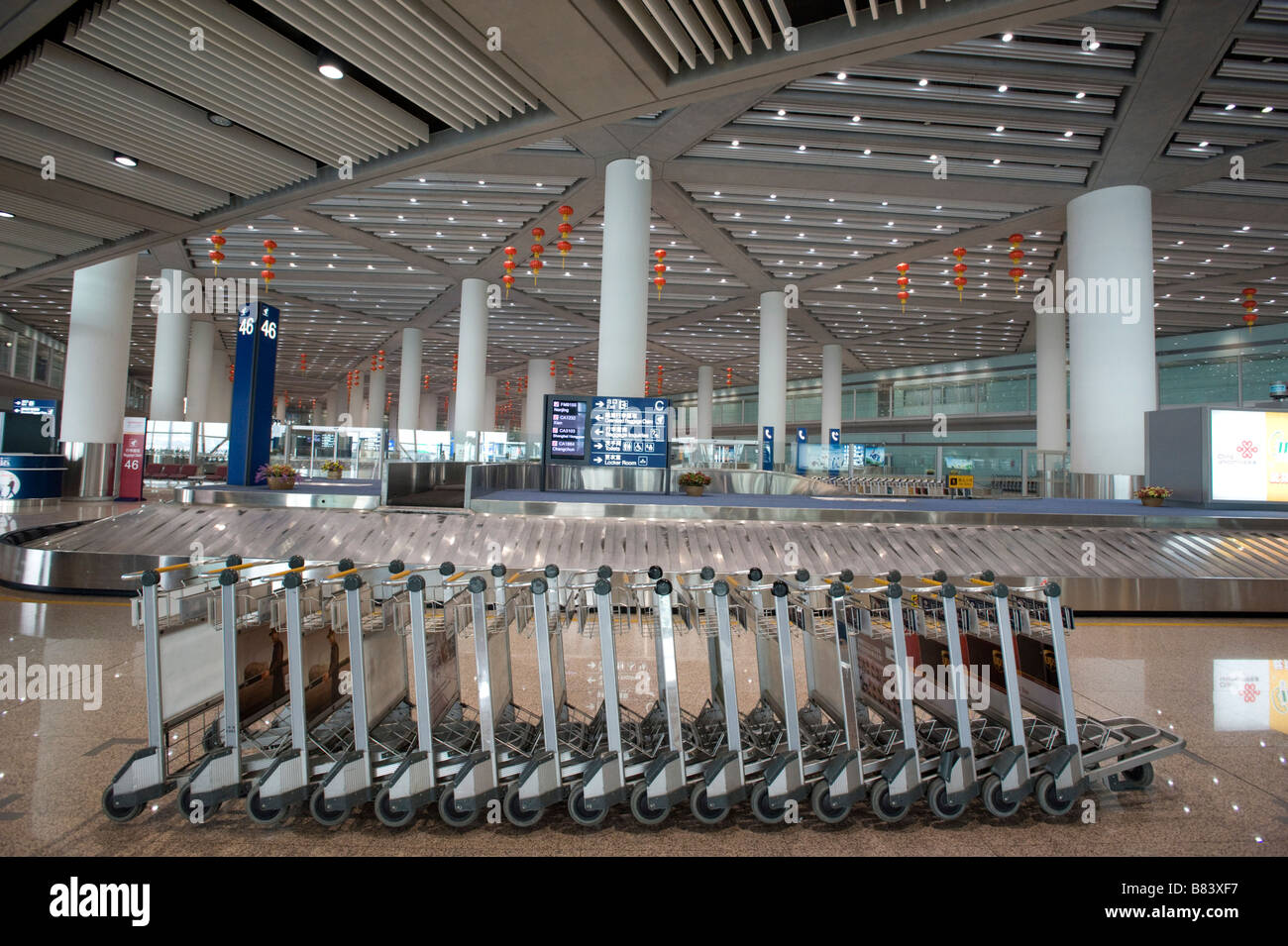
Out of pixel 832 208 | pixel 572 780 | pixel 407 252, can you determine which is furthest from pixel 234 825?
pixel 407 252

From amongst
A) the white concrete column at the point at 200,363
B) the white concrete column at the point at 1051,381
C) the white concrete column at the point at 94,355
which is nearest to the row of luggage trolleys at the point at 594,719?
the white concrete column at the point at 94,355

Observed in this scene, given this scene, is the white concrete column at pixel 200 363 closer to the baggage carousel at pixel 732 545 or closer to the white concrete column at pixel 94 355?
the white concrete column at pixel 94 355

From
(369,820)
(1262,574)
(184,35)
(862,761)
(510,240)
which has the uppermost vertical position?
(510,240)

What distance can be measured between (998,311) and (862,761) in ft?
88.0


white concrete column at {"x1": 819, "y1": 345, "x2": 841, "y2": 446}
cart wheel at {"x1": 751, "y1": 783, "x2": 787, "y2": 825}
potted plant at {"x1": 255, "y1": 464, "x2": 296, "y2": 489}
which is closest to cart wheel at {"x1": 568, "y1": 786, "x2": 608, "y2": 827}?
cart wheel at {"x1": 751, "y1": 783, "x2": 787, "y2": 825}

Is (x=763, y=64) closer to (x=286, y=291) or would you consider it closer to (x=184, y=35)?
(x=184, y=35)

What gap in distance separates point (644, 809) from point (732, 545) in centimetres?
481

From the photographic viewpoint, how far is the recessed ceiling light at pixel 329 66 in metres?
7.02

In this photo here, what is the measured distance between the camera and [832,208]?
15.9m

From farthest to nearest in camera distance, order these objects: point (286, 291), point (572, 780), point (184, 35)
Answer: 1. point (286, 291)
2. point (184, 35)
3. point (572, 780)

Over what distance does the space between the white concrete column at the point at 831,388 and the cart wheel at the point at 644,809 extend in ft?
101

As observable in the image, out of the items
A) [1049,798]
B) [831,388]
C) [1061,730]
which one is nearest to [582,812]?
[1049,798]

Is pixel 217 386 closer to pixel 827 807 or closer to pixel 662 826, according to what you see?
pixel 662 826

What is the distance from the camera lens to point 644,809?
2.63 m
